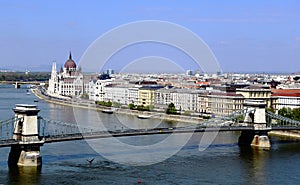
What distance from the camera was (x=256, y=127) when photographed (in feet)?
58.1

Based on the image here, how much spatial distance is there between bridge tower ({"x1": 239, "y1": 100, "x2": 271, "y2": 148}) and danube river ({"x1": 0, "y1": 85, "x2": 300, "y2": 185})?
28.8 inches

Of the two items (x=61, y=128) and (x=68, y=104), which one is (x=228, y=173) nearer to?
(x=61, y=128)

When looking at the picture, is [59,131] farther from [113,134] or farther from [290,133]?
[290,133]

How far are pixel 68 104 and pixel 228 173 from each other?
81.6ft

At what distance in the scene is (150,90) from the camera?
1324 inches

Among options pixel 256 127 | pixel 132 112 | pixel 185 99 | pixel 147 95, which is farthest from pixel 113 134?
pixel 147 95

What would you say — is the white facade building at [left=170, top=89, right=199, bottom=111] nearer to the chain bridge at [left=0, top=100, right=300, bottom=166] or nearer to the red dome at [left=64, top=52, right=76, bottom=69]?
the chain bridge at [left=0, top=100, right=300, bottom=166]

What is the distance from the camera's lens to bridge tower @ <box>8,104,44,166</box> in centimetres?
1285

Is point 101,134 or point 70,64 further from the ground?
point 70,64

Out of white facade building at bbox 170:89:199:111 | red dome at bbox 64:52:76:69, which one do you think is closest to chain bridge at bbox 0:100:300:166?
white facade building at bbox 170:89:199:111

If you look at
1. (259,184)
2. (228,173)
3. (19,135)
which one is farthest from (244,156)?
(19,135)

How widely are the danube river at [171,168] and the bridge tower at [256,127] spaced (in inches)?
28.8

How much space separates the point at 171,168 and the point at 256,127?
526 centimetres

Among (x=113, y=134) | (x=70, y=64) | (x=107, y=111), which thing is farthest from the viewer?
(x=70, y=64)
